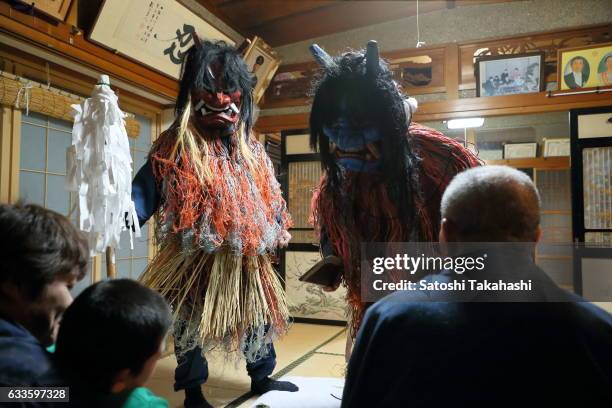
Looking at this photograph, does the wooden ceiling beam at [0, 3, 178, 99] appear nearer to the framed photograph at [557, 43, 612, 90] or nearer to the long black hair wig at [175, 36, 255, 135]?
the long black hair wig at [175, 36, 255, 135]

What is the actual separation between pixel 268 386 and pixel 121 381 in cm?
119

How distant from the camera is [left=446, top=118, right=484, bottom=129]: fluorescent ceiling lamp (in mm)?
3024

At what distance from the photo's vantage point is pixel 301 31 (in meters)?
3.52

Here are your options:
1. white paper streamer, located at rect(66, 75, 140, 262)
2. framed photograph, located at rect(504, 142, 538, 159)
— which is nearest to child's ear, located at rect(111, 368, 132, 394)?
white paper streamer, located at rect(66, 75, 140, 262)

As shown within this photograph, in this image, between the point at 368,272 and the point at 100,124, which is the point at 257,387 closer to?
the point at 368,272

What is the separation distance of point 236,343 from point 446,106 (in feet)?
6.92

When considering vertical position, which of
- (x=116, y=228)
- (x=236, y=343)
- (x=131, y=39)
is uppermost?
(x=131, y=39)

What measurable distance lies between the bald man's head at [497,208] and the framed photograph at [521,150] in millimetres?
3498

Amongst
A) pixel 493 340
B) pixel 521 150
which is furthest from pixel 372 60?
pixel 521 150

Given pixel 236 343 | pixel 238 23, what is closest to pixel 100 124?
pixel 236 343

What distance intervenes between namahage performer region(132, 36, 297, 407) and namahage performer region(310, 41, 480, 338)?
45 cm

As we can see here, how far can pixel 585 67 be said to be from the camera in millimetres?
2727

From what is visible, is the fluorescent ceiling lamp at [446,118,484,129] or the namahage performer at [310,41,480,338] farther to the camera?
the fluorescent ceiling lamp at [446,118,484,129]

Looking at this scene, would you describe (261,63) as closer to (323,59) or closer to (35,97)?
(35,97)
